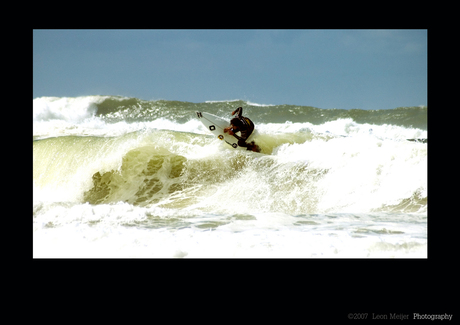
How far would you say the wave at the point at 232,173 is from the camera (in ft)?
21.7

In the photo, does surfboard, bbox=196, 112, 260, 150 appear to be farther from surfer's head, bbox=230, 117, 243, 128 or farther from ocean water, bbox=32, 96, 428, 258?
surfer's head, bbox=230, 117, 243, 128

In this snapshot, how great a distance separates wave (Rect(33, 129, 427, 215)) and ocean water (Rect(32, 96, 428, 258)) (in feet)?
0.07

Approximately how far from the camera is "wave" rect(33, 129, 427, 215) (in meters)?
6.63

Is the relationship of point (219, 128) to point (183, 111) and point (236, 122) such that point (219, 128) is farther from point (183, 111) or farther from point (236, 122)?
point (183, 111)

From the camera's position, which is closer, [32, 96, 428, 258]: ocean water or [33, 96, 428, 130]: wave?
[32, 96, 428, 258]: ocean water

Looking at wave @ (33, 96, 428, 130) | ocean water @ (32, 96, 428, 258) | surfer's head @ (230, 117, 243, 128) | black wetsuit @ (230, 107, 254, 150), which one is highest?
wave @ (33, 96, 428, 130)

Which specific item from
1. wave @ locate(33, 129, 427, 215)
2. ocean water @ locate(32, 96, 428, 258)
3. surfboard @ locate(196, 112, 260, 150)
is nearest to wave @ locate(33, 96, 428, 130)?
ocean water @ locate(32, 96, 428, 258)

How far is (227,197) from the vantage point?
7207 millimetres

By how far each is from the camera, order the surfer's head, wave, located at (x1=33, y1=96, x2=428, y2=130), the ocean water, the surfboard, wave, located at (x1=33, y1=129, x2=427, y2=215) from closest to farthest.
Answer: the ocean water → wave, located at (x1=33, y1=129, x2=427, y2=215) → the surfer's head → the surfboard → wave, located at (x1=33, y1=96, x2=428, y2=130)

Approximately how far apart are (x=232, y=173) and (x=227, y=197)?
93 centimetres
